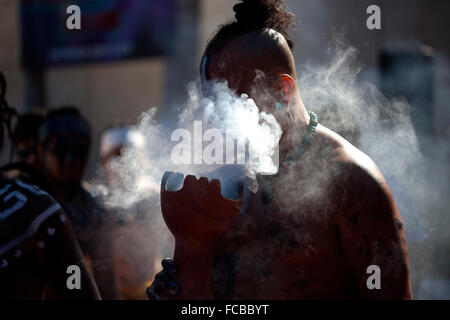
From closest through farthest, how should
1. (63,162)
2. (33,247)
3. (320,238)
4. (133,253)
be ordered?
(320,238) < (33,247) < (63,162) < (133,253)

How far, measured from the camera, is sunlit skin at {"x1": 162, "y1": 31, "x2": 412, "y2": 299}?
1.72 meters

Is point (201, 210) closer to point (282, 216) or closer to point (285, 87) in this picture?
point (282, 216)

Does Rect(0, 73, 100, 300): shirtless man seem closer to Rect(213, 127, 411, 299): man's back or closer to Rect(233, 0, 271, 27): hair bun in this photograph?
Rect(213, 127, 411, 299): man's back

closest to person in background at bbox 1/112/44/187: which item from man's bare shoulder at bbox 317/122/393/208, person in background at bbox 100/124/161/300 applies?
person in background at bbox 100/124/161/300

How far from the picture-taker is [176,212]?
1739 mm

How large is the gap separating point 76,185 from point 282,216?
2.45 meters

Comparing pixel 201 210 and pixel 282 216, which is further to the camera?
pixel 282 216

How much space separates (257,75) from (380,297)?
2.95 feet

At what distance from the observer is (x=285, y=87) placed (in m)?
1.92

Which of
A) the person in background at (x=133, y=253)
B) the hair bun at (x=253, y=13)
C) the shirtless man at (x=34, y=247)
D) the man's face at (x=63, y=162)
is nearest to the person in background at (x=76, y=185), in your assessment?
the man's face at (x=63, y=162)

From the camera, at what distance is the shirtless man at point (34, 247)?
2.13 meters

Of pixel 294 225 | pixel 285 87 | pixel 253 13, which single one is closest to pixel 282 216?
pixel 294 225

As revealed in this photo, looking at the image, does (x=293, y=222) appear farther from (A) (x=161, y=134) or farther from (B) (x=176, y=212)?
(A) (x=161, y=134)
